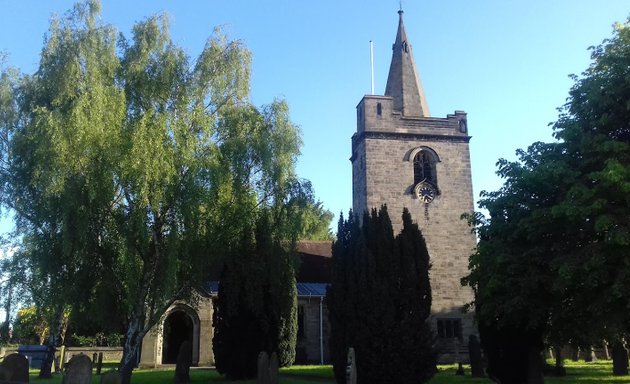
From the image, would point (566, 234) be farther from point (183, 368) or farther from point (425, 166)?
point (425, 166)

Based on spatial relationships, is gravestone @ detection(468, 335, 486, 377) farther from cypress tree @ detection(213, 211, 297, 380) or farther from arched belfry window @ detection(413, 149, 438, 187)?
arched belfry window @ detection(413, 149, 438, 187)

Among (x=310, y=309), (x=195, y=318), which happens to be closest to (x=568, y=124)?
(x=310, y=309)

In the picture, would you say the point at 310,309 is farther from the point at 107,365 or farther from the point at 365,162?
the point at 107,365

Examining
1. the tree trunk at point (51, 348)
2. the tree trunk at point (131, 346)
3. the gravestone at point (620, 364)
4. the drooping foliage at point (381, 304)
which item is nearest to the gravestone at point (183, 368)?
the tree trunk at point (131, 346)

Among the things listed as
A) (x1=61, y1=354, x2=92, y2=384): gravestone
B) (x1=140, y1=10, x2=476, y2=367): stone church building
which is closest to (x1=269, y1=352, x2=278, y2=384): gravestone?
(x1=61, y1=354, x2=92, y2=384): gravestone

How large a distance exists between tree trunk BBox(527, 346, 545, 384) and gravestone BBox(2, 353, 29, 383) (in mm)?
12900

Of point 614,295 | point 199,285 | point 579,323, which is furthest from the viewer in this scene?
point 199,285

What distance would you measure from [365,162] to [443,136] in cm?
458

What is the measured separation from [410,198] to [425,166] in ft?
7.09

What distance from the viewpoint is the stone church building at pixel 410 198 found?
28.2 meters

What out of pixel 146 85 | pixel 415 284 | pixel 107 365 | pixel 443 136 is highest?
pixel 443 136

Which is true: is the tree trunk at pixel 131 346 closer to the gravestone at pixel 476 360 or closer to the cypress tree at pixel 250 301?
the cypress tree at pixel 250 301

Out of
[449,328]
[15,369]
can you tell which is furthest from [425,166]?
[15,369]

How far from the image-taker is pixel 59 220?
15.7 m
